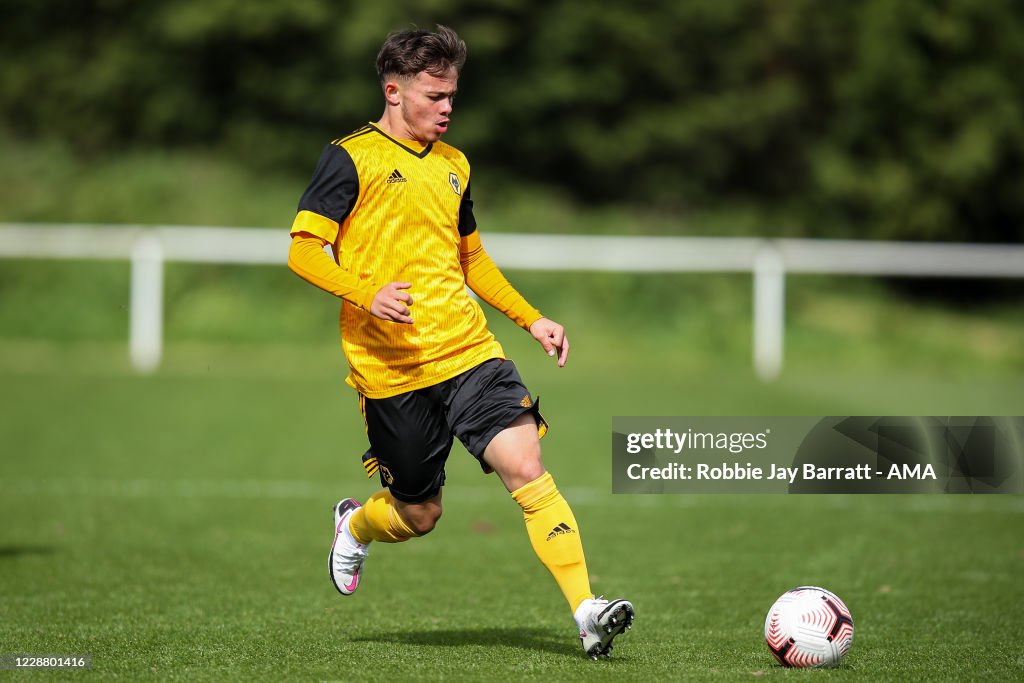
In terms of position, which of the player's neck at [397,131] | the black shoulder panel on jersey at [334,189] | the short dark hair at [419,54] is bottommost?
the black shoulder panel on jersey at [334,189]

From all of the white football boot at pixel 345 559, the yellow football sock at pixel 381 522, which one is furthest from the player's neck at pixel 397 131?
the white football boot at pixel 345 559

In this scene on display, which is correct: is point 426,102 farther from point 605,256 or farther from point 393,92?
point 605,256

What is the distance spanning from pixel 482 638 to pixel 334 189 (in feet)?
6.30

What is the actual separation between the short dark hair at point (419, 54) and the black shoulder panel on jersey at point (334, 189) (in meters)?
0.39

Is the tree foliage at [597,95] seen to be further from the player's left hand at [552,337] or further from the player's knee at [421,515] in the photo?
the player's left hand at [552,337]

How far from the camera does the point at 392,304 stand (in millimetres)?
4660

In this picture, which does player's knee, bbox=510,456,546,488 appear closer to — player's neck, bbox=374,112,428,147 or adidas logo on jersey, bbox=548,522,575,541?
adidas logo on jersey, bbox=548,522,575,541

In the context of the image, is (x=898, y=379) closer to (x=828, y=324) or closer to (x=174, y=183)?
(x=828, y=324)

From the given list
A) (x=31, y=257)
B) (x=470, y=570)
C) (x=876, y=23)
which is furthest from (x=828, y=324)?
(x=470, y=570)

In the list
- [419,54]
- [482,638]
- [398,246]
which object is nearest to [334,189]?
[398,246]

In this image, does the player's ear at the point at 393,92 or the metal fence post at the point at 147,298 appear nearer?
the player's ear at the point at 393,92

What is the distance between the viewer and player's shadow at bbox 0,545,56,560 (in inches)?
305

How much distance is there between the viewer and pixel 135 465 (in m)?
11.8

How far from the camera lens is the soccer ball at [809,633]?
16.1 ft
